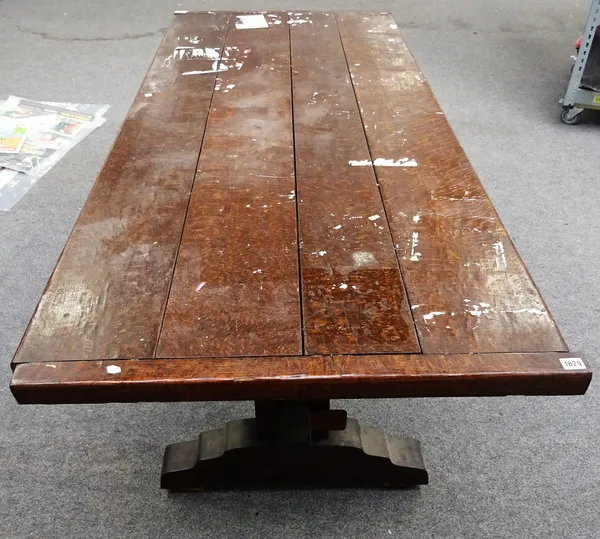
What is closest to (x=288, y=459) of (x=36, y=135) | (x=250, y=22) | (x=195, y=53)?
(x=195, y=53)

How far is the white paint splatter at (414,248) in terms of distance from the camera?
2.78 ft

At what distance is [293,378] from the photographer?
0.67m

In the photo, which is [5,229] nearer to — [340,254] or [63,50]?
[340,254]

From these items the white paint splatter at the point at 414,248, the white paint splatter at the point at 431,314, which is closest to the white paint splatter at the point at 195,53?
the white paint splatter at the point at 414,248

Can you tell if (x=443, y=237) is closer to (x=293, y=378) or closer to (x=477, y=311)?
(x=477, y=311)

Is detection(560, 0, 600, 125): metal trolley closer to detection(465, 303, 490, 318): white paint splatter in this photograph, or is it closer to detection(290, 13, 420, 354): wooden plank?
detection(290, 13, 420, 354): wooden plank

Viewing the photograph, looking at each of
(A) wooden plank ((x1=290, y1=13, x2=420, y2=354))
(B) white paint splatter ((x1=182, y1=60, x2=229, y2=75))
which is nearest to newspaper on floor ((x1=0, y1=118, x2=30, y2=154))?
(B) white paint splatter ((x1=182, y1=60, x2=229, y2=75))

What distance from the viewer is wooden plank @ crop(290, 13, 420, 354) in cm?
73

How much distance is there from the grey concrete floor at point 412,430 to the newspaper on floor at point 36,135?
0.05 m

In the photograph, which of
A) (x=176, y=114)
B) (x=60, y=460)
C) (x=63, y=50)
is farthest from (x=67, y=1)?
(x=60, y=460)

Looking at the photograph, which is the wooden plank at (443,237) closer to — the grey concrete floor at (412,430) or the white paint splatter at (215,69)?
the white paint splatter at (215,69)

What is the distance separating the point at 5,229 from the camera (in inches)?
70.6

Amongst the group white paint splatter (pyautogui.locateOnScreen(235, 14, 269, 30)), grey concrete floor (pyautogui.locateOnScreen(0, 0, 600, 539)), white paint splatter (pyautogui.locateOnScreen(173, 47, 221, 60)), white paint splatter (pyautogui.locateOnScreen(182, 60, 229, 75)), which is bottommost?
grey concrete floor (pyautogui.locateOnScreen(0, 0, 600, 539))

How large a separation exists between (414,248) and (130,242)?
0.41 m
